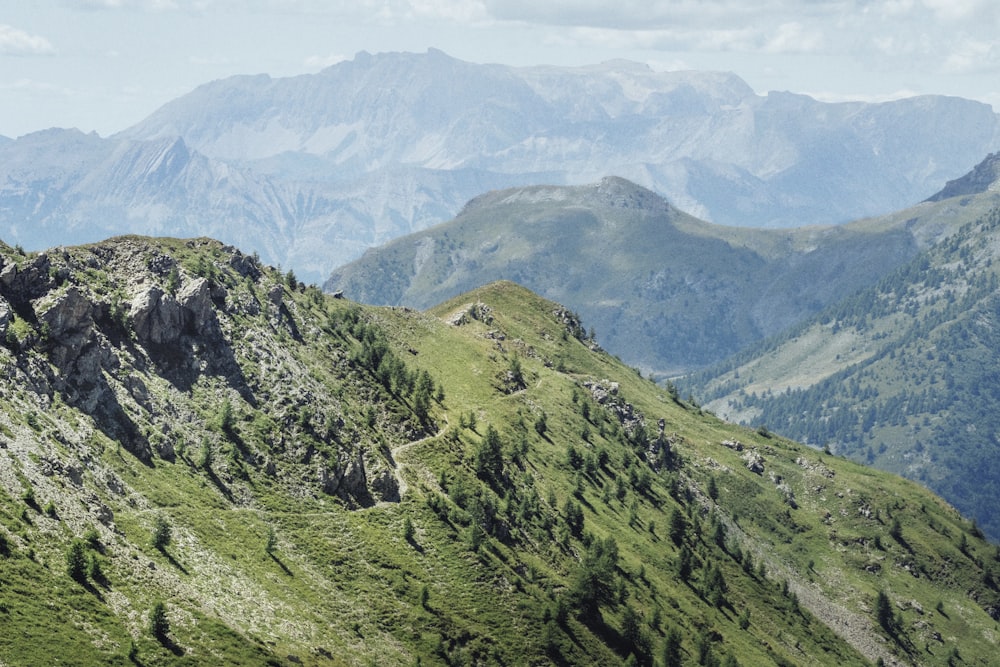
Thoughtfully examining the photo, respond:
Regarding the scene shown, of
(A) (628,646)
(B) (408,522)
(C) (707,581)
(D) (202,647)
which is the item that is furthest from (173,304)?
(C) (707,581)

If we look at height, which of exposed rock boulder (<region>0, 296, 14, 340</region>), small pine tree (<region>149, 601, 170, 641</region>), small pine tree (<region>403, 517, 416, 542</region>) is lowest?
small pine tree (<region>403, 517, 416, 542</region>)

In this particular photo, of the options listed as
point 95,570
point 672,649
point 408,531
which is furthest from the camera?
point 672,649

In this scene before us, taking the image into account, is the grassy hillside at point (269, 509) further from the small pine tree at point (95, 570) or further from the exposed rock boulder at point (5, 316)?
the exposed rock boulder at point (5, 316)

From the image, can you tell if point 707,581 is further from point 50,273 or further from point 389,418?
point 50,273

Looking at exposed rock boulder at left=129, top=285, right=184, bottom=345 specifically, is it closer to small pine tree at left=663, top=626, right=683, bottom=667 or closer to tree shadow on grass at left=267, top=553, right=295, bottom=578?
tree shadow on grass at left=267, top=553, right=295, bottom=578

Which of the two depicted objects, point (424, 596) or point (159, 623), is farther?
point (424, 596)

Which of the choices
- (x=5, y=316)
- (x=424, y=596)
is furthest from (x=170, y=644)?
(x=5, y=316)

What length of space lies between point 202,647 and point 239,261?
9904 cm

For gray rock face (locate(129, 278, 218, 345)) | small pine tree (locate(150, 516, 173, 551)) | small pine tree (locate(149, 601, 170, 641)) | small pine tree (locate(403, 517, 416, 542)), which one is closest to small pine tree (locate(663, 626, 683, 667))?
small pine tree (locate(403, 517, 416, 542))

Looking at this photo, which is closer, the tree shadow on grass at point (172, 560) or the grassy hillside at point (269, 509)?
the grassy hillside at point (269, 509)

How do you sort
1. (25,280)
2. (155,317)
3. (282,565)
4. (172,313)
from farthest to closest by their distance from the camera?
1. (172,313)
2. (155,317)
3. (25,280)
4. (282,565)

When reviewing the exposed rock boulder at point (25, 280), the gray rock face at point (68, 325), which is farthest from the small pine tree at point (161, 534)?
the exposed rock boulder at point (25, 280)

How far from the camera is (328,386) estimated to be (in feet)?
542

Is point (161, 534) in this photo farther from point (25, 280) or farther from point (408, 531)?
point (25, 280)
